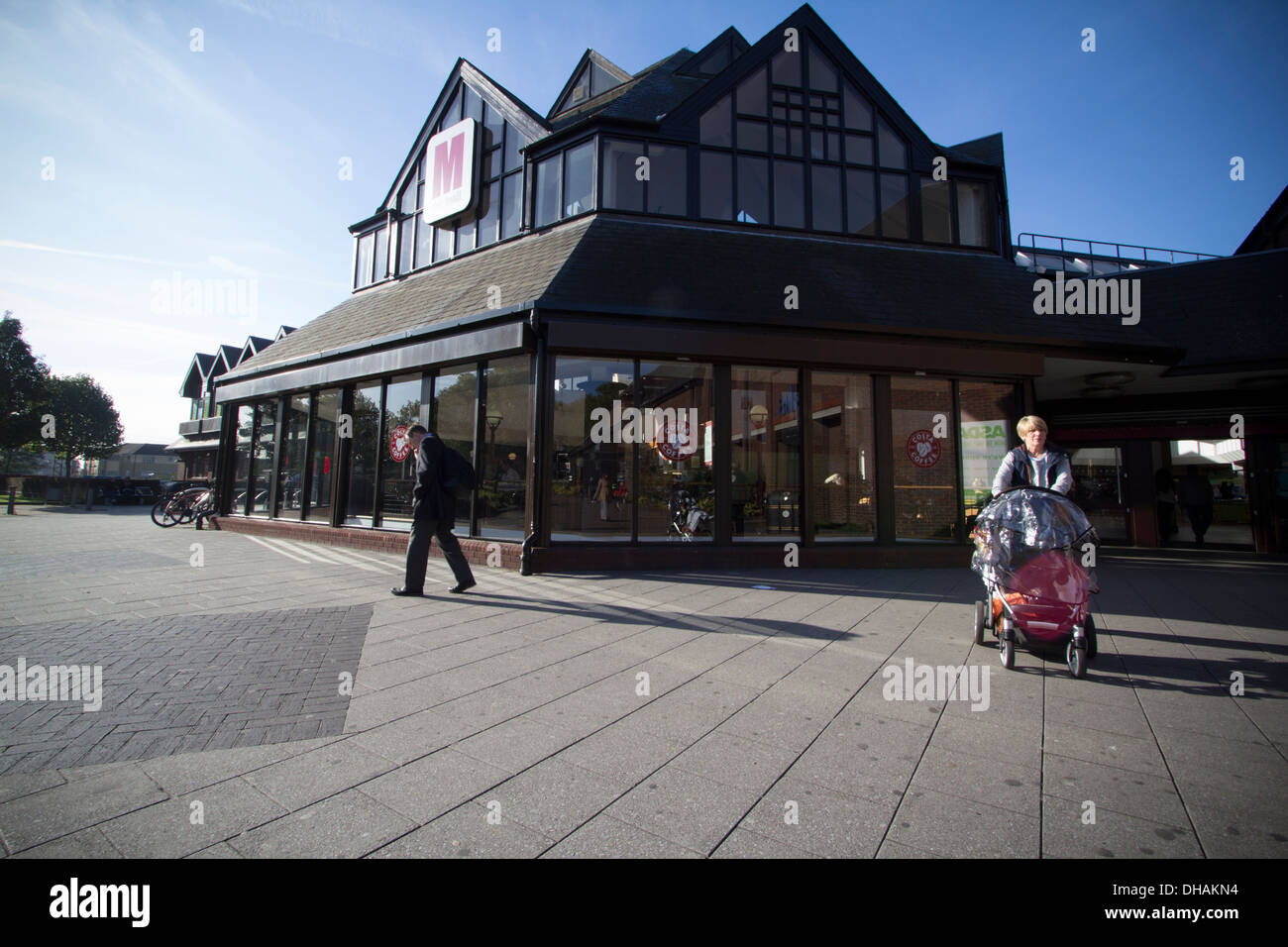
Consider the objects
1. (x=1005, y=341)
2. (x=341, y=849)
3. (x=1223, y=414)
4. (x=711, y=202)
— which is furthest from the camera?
(x=1223, y=414)

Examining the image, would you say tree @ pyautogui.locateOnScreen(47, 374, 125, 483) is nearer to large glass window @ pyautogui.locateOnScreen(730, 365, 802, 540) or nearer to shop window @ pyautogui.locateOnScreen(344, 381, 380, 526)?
shop window @ pyautogui.locateOnScreen(344, 381, 380, 526)

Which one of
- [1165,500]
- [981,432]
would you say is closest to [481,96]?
[981,432]

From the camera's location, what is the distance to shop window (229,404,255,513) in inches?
589

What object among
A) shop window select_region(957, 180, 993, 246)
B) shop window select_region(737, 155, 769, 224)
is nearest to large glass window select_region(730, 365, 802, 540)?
shop window select_region(737, 155, 769, 224)

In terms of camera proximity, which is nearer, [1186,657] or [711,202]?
[1186,657]

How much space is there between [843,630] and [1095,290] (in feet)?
36.9

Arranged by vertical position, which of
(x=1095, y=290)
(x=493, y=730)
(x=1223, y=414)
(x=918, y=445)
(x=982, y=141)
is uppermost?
(x=982, y=141)

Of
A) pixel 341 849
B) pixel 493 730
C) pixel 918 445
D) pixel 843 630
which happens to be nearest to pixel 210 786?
pixel 341 849

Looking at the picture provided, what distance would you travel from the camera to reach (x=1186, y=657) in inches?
182

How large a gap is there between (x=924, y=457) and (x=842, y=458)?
1624mm

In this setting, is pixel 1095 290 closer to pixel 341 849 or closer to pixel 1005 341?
pixel 1005 341

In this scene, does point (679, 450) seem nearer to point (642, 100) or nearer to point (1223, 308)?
point (642, 100)

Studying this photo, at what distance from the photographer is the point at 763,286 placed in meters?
9.84
